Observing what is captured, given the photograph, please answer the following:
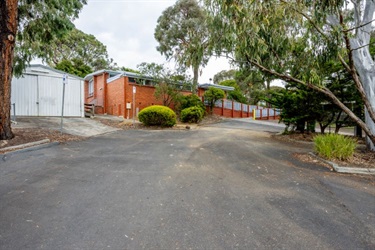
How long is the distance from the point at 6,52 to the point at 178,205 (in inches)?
295

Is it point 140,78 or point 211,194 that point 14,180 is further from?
point 140,78

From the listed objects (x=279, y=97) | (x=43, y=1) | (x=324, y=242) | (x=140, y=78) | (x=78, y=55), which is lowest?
(x=324, y=242)

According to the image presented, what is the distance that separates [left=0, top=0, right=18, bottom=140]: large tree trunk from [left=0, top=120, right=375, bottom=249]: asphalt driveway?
1.97 metres

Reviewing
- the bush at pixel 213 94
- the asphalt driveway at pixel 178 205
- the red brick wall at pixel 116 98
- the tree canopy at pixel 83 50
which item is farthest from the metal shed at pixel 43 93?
the tree canopy at pixel 83 50

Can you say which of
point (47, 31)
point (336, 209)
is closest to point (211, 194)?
point (336, 209)

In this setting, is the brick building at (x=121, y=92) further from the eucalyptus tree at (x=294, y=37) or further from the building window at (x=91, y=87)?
the eucalyptus tree at (x=294, y=37)

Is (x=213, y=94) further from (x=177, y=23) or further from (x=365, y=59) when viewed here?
(x=365, y=59)

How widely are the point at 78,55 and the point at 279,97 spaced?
94.5 ft

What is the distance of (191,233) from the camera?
2492 millimetres

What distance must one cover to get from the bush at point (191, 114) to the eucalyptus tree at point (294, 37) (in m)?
9.00

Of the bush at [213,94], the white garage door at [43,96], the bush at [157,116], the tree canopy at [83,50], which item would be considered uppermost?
the tree canopy at [83,50]

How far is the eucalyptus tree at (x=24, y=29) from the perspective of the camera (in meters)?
6.60

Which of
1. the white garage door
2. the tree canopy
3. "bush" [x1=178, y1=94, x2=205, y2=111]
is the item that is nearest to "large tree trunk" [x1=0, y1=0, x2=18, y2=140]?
the white garage door

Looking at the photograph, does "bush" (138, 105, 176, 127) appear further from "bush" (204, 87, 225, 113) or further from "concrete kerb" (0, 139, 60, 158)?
"bush" (204, 87, 225, 113)
